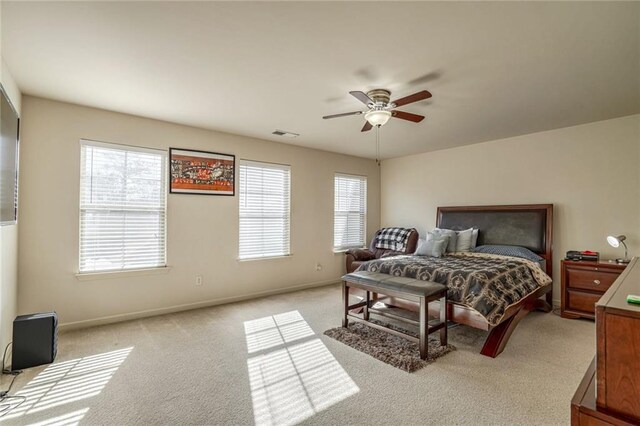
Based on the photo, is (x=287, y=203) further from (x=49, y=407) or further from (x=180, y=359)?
(x=49, y=407)

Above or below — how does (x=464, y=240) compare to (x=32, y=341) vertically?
above

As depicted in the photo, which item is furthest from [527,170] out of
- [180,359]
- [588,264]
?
[180,359]

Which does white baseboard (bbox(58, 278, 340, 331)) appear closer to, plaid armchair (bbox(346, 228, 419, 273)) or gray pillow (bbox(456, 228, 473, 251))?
plaid armchair (bbox(346, 228, 419, 273))

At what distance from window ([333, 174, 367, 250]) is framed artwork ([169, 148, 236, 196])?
2.20 m

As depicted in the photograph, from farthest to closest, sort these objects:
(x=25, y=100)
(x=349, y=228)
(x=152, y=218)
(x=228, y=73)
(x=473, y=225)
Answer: (x=349, y=228), (x=473, y=225), (x=152, y=218), (x=25, y=100), (x=228, y=73)

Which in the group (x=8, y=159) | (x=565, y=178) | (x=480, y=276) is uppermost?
(x=565, y=178)

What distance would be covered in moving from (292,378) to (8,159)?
2.74 meters

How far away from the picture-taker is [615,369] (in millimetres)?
943

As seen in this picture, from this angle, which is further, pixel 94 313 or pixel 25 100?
pixel 94 313

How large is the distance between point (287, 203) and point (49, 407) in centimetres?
378

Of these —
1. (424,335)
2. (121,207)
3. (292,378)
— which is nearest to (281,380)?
(292,378)

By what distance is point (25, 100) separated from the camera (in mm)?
3227

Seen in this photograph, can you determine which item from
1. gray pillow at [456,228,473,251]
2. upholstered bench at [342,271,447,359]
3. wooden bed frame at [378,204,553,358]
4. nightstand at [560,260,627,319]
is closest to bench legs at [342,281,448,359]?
upholstered bench at [342,271,447,359]

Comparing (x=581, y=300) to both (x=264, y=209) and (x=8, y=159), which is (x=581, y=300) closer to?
(x=264, y=209)
